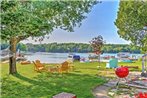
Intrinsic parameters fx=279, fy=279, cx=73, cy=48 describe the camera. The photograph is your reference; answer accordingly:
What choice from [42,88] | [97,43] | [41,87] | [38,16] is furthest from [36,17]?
[97,43]

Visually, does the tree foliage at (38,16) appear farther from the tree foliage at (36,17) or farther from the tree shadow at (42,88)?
the tree shadow at (42,88)

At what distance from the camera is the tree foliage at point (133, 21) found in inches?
966

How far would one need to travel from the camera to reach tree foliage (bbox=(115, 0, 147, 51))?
80.5 ft

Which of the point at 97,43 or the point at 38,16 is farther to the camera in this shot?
the point at 97,43

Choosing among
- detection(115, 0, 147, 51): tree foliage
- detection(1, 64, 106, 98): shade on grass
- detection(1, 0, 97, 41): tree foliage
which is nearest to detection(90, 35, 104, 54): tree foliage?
detection(1, 0, 97, 41): tree foliage

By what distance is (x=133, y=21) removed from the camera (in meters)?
25.3

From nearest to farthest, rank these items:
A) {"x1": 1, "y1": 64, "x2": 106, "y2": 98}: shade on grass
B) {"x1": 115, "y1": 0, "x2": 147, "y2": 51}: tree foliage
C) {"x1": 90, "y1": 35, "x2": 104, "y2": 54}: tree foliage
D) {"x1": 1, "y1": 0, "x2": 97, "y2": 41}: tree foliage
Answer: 1. {"x1": 1, "y1": 0, "x2": 97, "y2": 41}: tree foliage
2. {"x1": 1, "y1": 64, "x2": 106, "y2": 98}: shade on grass
3. {"x1": 90, "y1": 35, "x2": 104, "y2": 54}: tree foliage
4. {"x1": 115, "y1": 0, "x2": 147, "y2": 51}: tree foliage

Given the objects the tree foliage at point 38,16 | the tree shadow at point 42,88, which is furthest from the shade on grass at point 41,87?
the tree foliage at point 38,16

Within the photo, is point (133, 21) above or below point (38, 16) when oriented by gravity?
above

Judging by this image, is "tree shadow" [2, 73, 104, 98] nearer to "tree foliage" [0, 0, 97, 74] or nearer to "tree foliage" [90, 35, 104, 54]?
"tree foliage" [0, 0, 97, 74]

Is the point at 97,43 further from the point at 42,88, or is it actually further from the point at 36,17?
the point at 36,17

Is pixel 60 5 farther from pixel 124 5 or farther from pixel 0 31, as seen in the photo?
pixel 124 5

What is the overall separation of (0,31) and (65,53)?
2717 cm

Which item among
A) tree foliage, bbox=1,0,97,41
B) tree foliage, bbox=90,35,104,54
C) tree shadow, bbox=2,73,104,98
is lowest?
tree shadow, bbox=2,73,104,98
